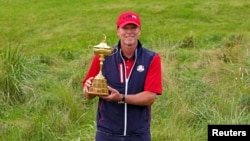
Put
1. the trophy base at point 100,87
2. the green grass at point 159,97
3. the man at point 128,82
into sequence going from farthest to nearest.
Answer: the green grass at point 159,97 < the man at point 128,82 < the trophy base at point 100,87

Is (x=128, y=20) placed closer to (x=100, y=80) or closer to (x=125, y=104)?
(x=100, y=80)

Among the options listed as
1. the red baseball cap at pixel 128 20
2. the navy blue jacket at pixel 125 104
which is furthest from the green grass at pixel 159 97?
the red baseball cap at pixel 128 20

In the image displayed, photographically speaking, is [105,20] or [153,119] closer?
[153,119]

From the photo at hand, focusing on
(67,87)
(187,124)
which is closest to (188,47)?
(67,87)

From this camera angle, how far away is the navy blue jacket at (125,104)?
4195 millimetres

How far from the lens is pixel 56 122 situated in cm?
639

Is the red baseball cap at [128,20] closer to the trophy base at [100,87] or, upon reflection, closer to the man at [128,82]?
the man at [128,82]

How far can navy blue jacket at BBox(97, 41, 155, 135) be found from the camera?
4.20m

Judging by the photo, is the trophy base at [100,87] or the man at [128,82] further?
the man at [128,82]

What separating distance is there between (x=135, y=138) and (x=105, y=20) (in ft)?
44.9

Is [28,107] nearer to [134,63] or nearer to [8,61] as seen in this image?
[8,61]

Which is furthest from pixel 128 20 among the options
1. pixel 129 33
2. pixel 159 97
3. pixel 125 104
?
pixel 159 97

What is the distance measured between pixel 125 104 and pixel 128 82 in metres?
0.16

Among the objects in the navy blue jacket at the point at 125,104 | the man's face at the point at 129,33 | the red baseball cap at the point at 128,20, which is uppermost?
the red baseball cap at the point at 128,20
